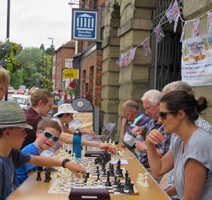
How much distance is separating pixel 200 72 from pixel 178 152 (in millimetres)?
2146

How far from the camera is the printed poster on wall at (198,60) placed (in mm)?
4227

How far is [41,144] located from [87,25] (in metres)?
8.54

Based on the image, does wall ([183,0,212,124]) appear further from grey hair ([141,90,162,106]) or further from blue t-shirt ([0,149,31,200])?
blue t-shirt ([0,149,31,200])

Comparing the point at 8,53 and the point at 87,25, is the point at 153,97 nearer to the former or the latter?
the point at 8,53

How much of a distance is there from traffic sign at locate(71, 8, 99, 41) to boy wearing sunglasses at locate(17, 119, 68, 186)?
809 centimetres

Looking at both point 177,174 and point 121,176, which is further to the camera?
point 121,176

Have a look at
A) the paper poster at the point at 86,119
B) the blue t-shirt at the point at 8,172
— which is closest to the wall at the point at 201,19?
the blue t-shirt at the point at 8,172

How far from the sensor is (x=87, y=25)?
36.5ft

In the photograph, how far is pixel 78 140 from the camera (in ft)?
13.3

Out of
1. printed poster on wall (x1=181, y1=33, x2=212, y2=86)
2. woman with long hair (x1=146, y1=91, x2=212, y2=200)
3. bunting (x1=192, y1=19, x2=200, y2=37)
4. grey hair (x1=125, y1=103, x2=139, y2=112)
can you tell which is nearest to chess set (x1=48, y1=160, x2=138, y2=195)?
woman with long hair (x1=146, y1=91, x2=212, y2=200)

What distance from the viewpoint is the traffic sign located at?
1103cm

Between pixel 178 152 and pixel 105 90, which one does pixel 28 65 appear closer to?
pixel 105 90

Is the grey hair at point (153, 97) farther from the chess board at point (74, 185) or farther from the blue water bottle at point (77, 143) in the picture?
the chess board at point (74, 185)

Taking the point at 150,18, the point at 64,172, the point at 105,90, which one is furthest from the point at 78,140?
the point at 105,90
